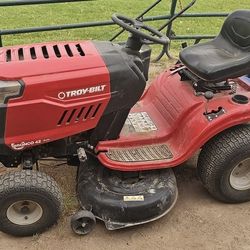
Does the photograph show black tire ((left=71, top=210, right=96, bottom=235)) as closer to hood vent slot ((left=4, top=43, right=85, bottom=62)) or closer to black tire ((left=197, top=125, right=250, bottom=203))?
black tire ((left=197, top=125, right=250, bottom=203))

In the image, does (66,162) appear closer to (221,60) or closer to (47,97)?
(47,97)

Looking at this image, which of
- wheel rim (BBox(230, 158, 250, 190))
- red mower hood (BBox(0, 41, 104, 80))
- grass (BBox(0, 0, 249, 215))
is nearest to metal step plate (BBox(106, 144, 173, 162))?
wheel rim (BBox(230, 158, 250, 190))

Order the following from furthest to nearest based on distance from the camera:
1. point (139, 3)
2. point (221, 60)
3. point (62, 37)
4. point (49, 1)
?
point (139, 3) → point (62, 37) → point (49, 1) → point (221, 60)

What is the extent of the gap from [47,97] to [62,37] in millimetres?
4555

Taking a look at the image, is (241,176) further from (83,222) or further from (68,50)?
(68,50)

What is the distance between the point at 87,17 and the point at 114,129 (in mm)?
5672

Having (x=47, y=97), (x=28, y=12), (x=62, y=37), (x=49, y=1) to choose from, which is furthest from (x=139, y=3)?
(x=47, y=97)

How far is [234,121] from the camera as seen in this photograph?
2.93m

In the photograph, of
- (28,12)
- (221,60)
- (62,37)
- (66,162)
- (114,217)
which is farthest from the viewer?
(28,12)

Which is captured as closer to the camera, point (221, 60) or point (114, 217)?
point (114, 217)

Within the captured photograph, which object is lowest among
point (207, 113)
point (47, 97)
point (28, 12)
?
point (28, 12)

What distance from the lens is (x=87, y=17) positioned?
826cm

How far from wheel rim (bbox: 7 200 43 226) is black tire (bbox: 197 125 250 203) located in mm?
1077

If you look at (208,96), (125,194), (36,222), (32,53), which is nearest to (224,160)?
(208,96)
